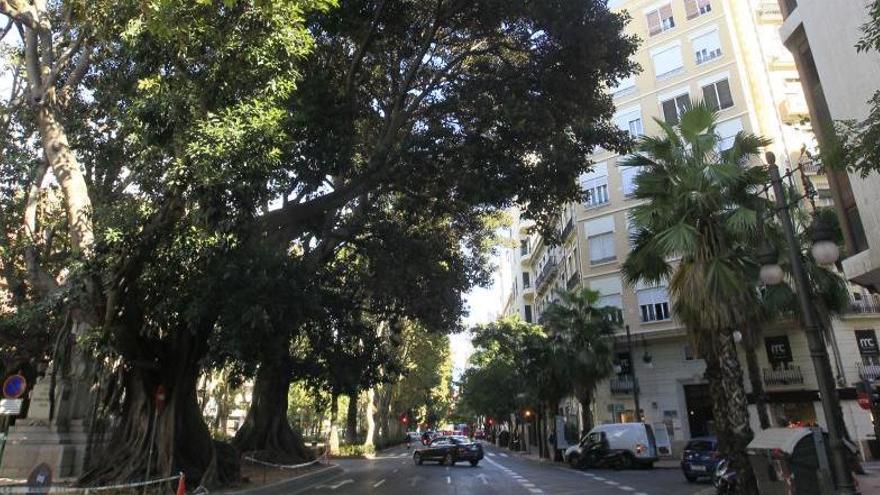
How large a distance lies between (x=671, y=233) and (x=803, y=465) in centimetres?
497

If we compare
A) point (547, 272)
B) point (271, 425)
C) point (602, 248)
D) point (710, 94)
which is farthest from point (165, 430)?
point (547, 272)

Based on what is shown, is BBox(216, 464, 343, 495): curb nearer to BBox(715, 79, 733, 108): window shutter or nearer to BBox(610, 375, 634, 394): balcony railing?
BBox(610, 375, 634, 394): balcony railing

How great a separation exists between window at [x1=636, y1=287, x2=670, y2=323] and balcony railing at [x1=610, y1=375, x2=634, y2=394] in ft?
12.2

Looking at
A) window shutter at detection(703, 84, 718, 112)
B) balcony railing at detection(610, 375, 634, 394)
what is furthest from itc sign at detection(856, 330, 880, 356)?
window shutter at detection(703, 84, 718, 112)

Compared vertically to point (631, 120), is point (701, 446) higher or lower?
lower

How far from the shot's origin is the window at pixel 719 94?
34.3m

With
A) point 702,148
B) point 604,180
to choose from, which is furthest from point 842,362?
point 702,148

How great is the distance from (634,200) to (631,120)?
19.7 feet

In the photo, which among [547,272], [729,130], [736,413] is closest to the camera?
[736,413]

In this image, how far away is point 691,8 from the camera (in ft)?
122

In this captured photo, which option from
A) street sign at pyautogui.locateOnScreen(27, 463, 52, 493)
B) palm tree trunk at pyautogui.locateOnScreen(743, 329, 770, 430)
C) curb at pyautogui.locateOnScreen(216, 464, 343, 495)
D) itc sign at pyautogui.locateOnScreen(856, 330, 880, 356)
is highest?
itc sign at pyautogui.locateOnScreen(856, 330, 880, 356)

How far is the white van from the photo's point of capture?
2572cm

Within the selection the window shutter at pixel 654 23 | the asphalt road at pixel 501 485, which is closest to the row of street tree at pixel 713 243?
the asphalt road at pixel 501 485

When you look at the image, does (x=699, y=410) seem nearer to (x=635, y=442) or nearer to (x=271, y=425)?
(x=635, y=442)
